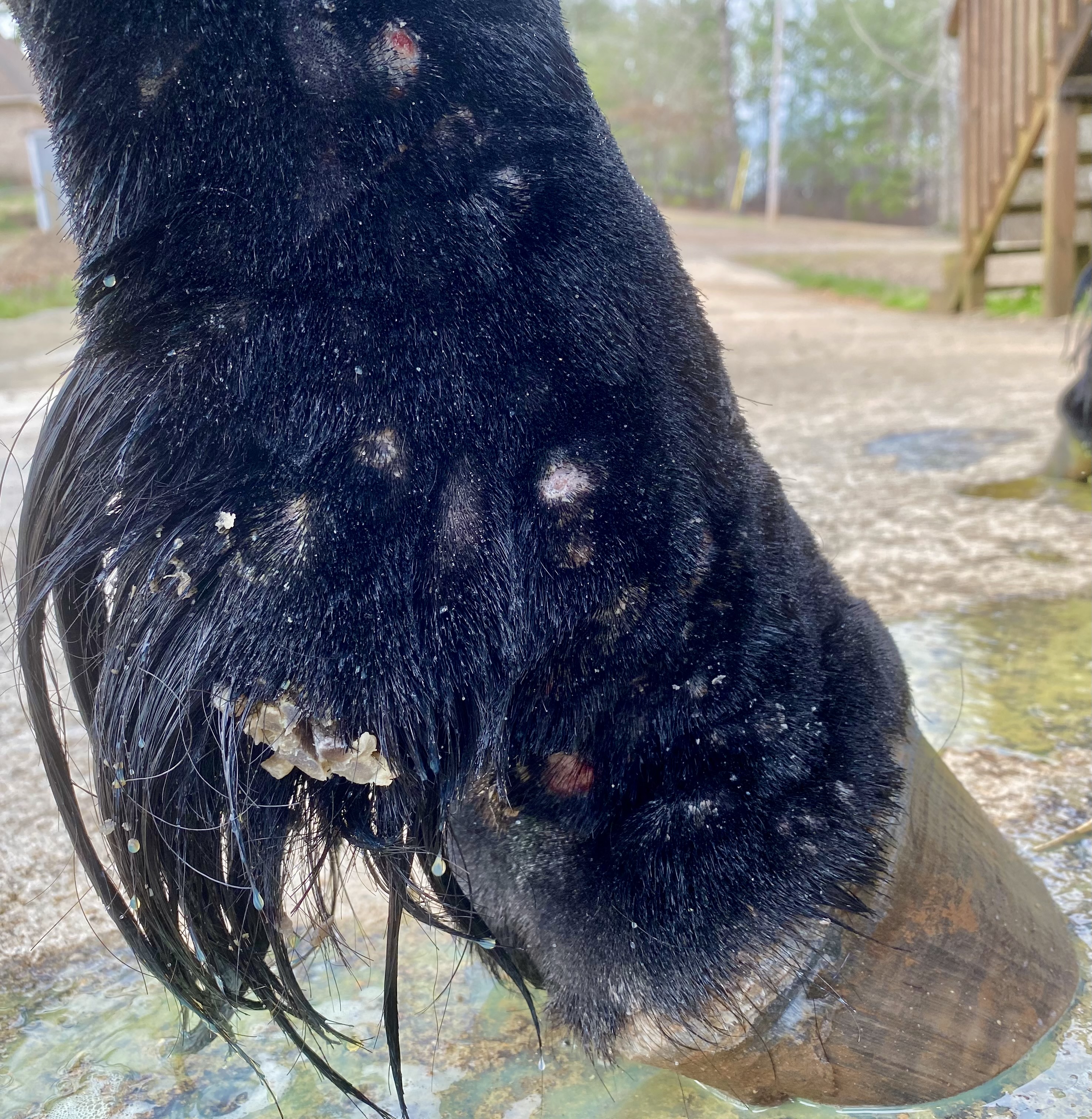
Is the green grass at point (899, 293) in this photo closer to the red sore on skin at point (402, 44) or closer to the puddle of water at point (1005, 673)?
the puddle of water at point (1005, 673)

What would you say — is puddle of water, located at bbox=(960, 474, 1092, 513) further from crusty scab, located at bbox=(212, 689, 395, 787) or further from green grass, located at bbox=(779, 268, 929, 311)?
green grass, located at bbox=(779, 268, 929, 311)

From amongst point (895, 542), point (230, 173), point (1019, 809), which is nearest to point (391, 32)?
point (230, 173)

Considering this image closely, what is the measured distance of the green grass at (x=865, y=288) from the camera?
9.35 meters

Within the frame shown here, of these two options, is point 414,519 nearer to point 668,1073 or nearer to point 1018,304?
point 668,1073

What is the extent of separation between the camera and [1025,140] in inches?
255

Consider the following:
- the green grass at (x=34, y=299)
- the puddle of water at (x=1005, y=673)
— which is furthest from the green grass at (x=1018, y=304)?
the green grass at (x=34, y=299)

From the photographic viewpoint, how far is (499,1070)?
1.03 metres

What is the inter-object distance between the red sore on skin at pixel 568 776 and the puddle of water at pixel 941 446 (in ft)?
8.38

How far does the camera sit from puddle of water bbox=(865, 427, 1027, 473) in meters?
3.26

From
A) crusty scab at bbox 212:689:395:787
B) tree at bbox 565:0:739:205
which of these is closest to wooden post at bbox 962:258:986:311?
crusty scab at bbox 212:689:395:787

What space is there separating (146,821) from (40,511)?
0.85ft

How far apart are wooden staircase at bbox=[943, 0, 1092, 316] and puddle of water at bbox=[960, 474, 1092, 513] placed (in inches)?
145

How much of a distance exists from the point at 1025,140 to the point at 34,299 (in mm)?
9425

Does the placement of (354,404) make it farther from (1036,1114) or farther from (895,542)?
(895,542)
